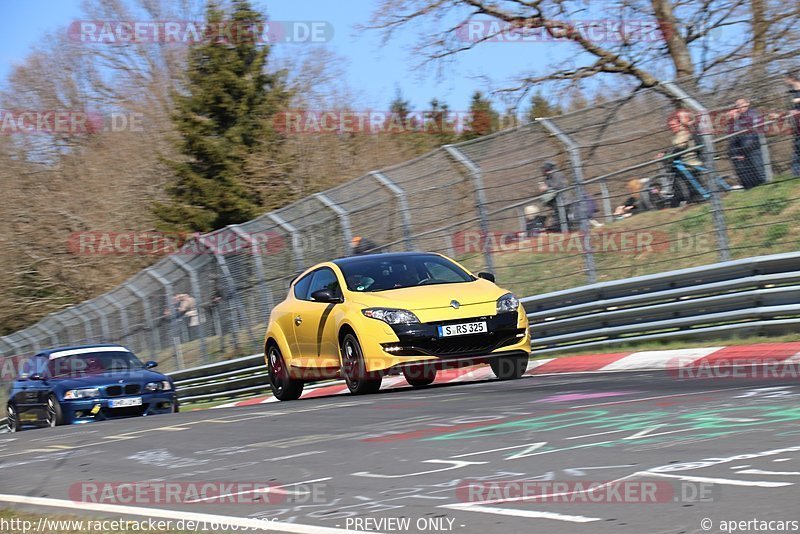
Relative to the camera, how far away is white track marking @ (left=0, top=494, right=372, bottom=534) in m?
5.05

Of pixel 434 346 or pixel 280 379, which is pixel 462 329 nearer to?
pixel 434 346

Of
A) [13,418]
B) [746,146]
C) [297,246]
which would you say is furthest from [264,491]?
[13,418]

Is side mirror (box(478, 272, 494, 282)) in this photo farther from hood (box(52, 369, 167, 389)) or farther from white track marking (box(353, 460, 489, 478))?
white track marking (box(353, 460, 489, 478))

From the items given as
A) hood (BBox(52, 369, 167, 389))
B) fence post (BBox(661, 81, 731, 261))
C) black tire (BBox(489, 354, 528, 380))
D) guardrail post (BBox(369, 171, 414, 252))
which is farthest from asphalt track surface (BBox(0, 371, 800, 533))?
guardrail post (BBox(369, 171, 414, 252))

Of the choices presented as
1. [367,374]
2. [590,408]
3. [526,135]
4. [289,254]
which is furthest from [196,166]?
[590,408]

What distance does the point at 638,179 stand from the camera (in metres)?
14.1

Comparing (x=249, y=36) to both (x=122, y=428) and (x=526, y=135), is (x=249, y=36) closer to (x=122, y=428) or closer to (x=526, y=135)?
(x=526, y=135)

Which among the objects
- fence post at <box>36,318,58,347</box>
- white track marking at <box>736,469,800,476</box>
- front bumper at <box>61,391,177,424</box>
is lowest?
white track marking at <box>736,469,800,476</box>

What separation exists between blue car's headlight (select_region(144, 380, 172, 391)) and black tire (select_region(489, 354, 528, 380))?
18.7ft

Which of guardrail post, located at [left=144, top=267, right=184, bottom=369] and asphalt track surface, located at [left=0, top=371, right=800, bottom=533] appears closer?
asphalt track surface, located at [left=0, top=371, right=800, bottom=533]

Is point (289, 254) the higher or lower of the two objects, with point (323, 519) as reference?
higher

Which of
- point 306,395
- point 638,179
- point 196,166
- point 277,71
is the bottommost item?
point 306,395

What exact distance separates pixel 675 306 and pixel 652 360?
1.01 metres

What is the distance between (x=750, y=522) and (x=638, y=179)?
10.1 m
